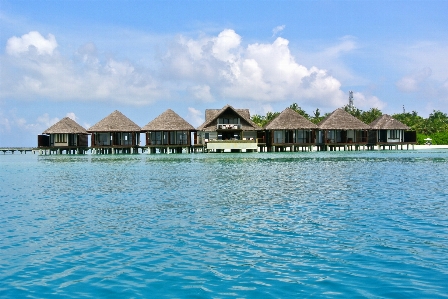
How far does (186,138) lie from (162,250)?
149ft

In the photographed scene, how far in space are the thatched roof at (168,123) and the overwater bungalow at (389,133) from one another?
76.2ft

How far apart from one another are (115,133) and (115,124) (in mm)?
1495

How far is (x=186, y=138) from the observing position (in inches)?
2103

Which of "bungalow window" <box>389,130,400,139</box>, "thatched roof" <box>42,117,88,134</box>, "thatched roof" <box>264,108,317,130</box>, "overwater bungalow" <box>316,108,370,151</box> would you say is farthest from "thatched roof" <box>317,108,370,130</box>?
"thatched roof" <box>42,117,88,134</box>

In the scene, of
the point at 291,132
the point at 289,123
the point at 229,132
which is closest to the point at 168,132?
the point at 229,132

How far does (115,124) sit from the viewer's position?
53219 millimetres

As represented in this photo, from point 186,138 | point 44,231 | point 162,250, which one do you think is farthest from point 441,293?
point 186,138

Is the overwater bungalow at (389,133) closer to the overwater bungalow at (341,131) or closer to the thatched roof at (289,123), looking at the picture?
the overwater bungalow at (341,131)

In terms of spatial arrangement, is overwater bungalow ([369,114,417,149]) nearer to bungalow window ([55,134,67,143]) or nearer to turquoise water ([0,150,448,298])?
bungalow window ([55,134,67,143])

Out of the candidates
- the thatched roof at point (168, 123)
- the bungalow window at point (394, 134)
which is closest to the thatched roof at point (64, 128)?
the thatched roof at point (168, 123)

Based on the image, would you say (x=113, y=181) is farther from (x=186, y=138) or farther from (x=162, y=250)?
(x=186, y=138)

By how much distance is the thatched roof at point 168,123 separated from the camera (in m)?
51.3

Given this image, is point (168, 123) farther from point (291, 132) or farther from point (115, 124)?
point (291, 132)

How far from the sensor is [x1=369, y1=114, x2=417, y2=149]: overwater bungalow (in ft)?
186
